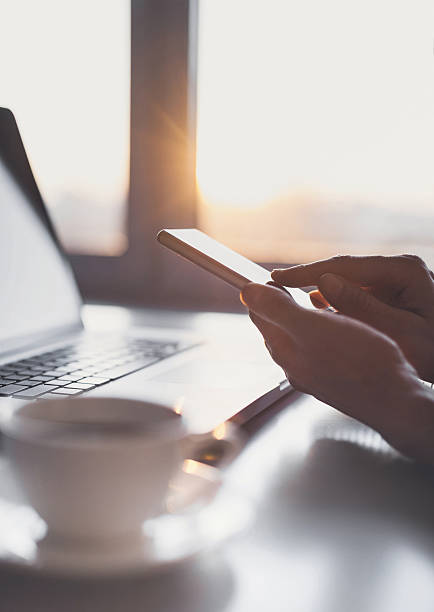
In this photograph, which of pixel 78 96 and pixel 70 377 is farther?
pixel 78 96

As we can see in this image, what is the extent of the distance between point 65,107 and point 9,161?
2.26 ft

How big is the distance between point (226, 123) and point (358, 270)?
83 cm

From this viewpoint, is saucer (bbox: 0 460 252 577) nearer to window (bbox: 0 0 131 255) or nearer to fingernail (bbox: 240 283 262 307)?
fingernail (bbox: 240 283 262 307)

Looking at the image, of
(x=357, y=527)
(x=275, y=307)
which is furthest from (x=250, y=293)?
(x=357, y=527)

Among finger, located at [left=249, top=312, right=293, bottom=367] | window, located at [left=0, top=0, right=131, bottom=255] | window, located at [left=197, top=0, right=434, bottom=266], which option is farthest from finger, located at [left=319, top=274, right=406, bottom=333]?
window, located at [left=0, top=0, right=131, bottom=255]

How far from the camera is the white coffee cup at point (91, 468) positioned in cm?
33

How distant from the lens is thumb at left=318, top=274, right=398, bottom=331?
0.71 m

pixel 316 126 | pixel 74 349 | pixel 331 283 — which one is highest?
pixel 316 126

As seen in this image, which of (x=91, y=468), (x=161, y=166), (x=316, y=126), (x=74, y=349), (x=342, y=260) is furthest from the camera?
(x=161, y=166)

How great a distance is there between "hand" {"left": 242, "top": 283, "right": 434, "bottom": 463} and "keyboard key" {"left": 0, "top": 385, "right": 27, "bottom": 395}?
0.74 ft

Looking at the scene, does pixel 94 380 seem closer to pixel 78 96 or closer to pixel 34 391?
pixel 34 391

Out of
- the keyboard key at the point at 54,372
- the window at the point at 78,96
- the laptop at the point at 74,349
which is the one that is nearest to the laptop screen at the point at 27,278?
the laptop at the point at 74,349

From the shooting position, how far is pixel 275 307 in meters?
0.61

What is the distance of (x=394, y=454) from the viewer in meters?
0.57
